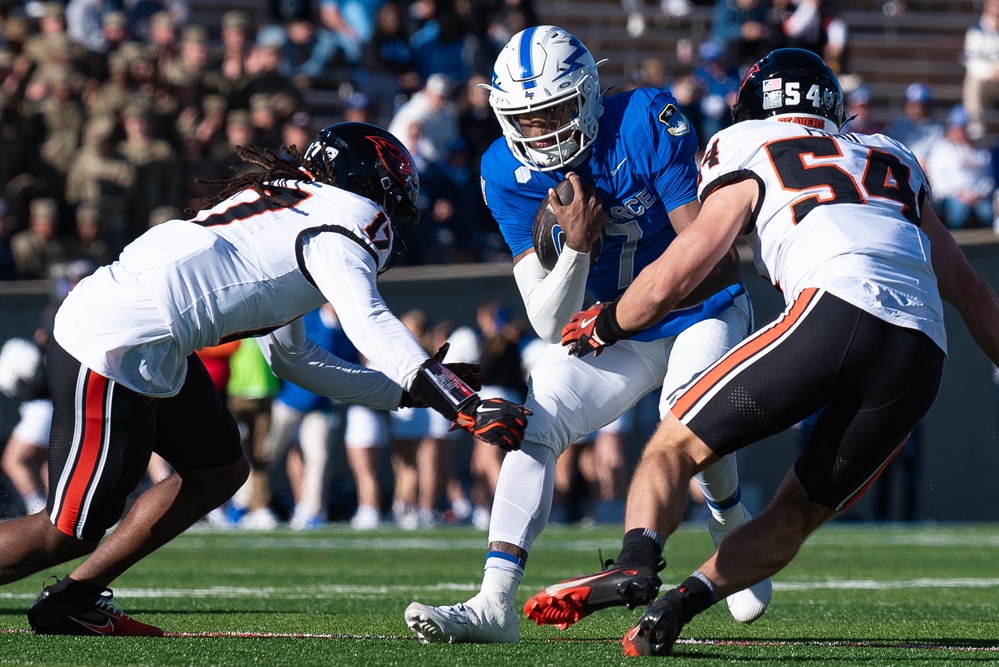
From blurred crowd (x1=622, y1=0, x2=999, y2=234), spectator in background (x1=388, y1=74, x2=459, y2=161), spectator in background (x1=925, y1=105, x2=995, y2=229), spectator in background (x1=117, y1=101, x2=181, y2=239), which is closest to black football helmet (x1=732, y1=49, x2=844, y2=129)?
spectator in background (x1=117, y1=101, x2=181, y2=239)

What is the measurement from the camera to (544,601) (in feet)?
12.3

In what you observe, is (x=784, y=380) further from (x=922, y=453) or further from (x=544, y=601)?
(x=922, y=453)

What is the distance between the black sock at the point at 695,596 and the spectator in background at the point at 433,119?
30.7ft

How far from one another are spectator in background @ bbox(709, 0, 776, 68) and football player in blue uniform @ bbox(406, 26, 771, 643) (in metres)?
10.9

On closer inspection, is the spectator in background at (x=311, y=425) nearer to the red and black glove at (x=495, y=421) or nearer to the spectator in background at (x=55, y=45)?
the spectator in background at (x=55, y=45)

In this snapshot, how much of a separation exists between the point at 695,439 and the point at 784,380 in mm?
286

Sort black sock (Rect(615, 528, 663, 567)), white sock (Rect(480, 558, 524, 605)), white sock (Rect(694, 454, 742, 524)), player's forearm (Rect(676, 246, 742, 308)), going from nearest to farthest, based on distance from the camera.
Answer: black sock (Rect(615, 528, 663, 567))
white sock (Rect(480, 558, 524, 605))
player's forearm (Rect(676, 246, 742, 308))
white sock (Rect(694, 454, 742, 524))

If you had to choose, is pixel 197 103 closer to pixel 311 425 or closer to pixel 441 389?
pixel 311 425

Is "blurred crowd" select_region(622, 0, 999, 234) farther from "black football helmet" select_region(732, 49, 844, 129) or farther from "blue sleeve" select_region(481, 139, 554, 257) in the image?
"black football helmet" select_region(732, 49, 844, 129)

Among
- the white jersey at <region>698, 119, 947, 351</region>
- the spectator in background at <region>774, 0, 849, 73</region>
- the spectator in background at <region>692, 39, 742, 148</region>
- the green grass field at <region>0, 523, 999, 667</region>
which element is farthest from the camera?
the spectator in background at <region>774, 0, 849, 73</region>

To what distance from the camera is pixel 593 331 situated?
422 cm

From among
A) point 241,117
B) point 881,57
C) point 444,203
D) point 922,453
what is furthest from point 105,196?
point 881,57

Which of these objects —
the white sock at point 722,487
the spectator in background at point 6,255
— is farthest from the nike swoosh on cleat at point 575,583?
the spectator in background at point 6,255

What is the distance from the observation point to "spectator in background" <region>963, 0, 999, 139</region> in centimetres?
1591
